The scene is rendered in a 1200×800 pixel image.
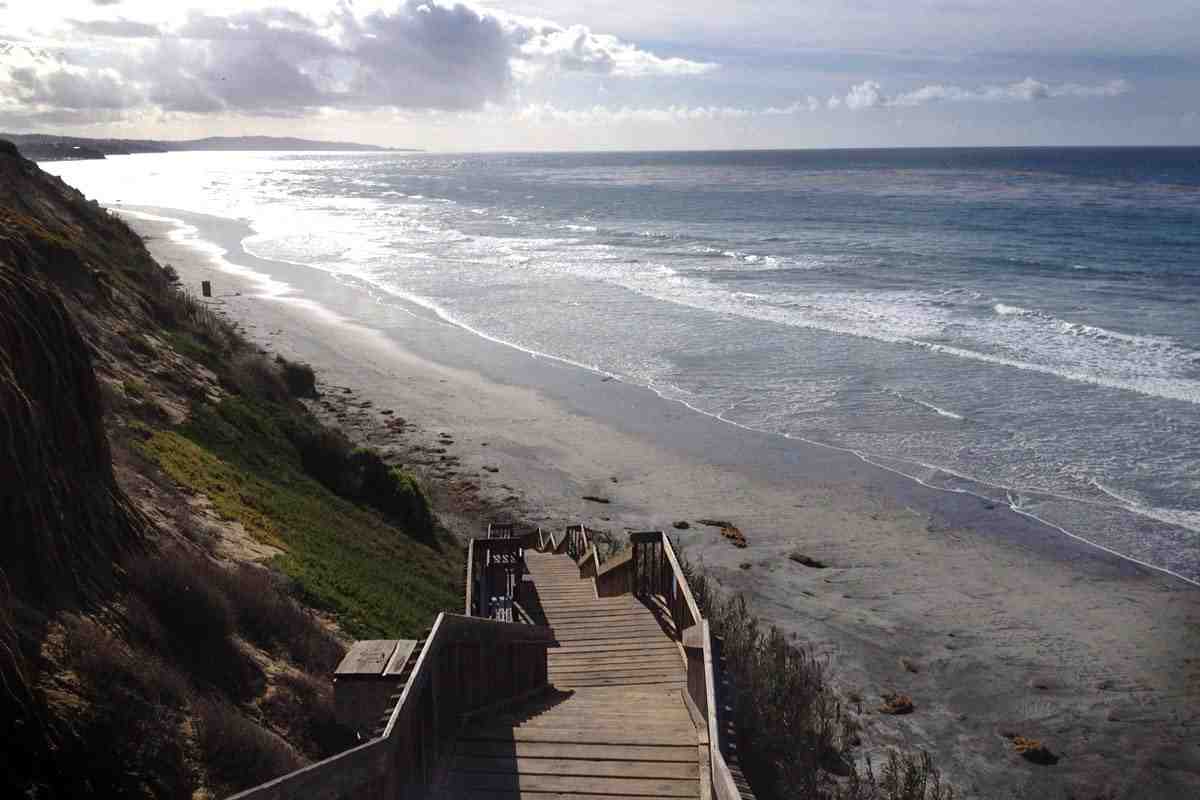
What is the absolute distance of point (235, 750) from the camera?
6.29 metres

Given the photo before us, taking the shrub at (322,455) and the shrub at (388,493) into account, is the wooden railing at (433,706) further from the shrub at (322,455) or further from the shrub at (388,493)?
the shrub at (322,455)

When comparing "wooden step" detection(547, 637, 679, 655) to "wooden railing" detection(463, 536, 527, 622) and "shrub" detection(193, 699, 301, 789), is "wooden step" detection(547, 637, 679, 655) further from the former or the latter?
"shrub" detection(193, 699, 301, 789)

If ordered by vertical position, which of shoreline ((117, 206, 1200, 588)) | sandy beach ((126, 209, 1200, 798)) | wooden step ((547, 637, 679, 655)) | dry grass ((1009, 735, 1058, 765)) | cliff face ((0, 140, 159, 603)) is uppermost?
cliff face ((0, 140, 159, 603))

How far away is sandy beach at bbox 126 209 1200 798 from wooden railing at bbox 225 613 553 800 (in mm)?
6741

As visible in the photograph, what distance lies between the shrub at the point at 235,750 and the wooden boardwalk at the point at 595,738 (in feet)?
3.59

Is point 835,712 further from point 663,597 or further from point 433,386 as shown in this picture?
point 433,386

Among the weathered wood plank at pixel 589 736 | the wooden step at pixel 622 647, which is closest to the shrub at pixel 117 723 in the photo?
the weathered wood plank at pixel 589 736

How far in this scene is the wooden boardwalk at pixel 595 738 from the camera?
618 centimetres

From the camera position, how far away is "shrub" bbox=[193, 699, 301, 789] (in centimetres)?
615

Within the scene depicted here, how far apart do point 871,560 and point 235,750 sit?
15.1 meters

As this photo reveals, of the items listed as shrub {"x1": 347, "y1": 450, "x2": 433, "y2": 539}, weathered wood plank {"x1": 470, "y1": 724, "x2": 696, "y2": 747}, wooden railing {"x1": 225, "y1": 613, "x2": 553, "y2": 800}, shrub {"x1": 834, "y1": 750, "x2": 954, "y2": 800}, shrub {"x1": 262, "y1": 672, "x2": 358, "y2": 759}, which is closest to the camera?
wooden railing {"x1": 225, "y1": 613, "x2": 553, "y2": 800}

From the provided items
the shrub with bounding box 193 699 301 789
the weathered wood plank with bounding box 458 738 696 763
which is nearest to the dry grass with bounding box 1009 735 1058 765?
the weathered wood plank with bounding box 458 738 696 763

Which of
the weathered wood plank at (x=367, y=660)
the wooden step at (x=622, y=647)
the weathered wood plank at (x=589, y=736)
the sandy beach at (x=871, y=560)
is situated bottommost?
the sandy beach at (x=871, y=560)

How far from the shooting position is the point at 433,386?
1247 inches
